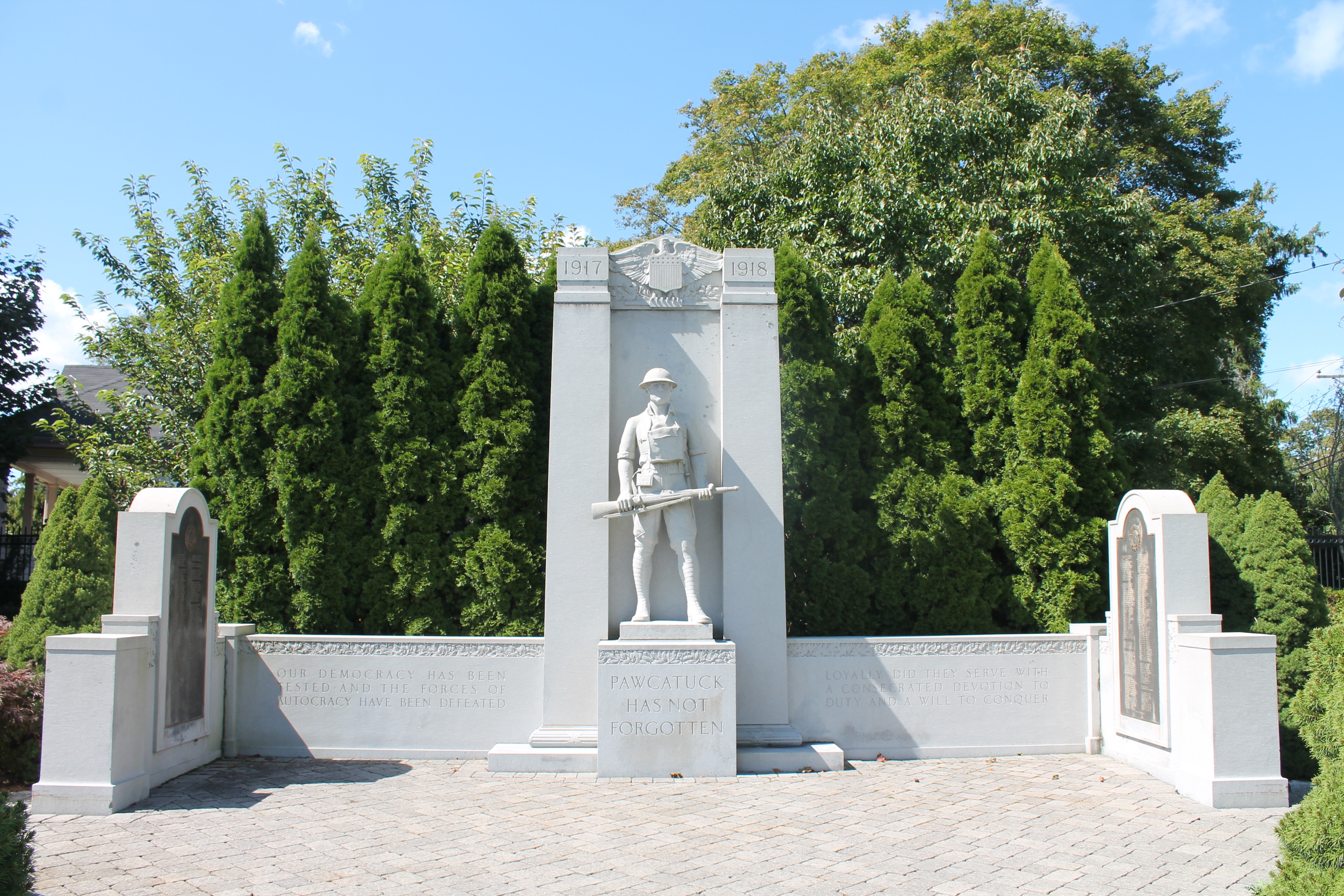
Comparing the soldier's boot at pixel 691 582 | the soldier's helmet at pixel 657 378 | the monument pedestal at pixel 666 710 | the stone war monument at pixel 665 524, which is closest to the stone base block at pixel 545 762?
the stone war monument at pixel 665 524

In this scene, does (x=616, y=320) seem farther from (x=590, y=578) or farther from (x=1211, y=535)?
(x=1211, y=535)

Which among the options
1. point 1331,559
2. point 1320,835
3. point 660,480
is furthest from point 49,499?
point 1331,559

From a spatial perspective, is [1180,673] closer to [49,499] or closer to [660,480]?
[660,480]

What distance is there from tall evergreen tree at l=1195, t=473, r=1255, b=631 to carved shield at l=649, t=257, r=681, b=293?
546 centimetres

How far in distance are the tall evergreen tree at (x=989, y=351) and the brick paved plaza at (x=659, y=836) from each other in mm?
3341

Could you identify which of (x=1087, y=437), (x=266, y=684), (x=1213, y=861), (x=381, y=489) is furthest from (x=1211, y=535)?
(x=266, y=684)

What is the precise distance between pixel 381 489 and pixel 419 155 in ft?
25.0

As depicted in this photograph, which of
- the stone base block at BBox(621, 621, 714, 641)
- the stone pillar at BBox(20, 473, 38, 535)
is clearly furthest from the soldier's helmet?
the stone pillar at BBox(20, 473, 38, 535)

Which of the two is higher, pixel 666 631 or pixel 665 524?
pixel 665 524

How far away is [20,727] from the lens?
6926 mm

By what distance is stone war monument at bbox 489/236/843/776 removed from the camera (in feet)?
22.9

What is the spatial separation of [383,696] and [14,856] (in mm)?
4270

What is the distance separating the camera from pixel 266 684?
774 centimetres

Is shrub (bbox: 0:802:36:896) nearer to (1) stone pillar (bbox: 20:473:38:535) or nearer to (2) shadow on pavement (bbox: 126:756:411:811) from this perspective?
(2) shadow on pavement (bbox: 126:756:411:811)
